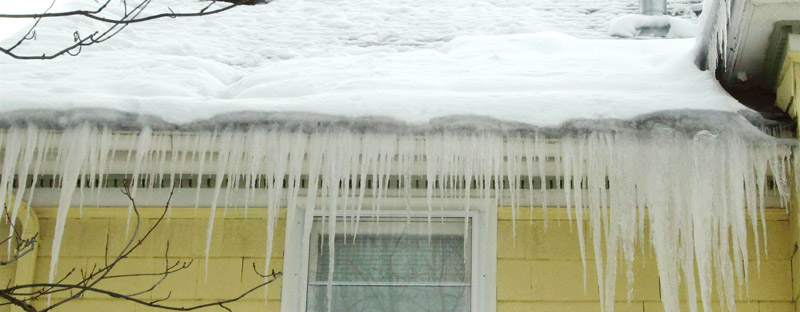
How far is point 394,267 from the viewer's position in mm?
4164

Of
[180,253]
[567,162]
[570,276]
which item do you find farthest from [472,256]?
[180,253]

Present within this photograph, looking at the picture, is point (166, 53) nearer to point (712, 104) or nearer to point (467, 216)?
point (467, 216)

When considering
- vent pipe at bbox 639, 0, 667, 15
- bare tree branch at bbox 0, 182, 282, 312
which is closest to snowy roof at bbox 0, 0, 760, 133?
vent pipe at bbox 639, 0, 667, 15

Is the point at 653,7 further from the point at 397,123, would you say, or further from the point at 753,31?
the point at 397,123

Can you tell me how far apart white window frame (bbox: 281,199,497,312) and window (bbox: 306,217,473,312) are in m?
0.03

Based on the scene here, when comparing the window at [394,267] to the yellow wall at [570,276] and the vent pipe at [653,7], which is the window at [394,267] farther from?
the vent pipe at [653,7]

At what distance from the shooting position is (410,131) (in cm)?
349

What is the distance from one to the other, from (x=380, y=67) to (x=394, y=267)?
3.63 ft

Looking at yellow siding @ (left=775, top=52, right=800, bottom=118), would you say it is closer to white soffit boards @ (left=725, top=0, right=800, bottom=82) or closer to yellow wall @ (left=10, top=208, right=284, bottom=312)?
white soffit boards @ (left=725, top=0, right=800, bottom=82)

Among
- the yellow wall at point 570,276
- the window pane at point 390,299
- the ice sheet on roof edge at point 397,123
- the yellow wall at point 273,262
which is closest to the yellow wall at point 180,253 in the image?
the yellow wall at point 273,262

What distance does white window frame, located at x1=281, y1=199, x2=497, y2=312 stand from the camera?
4.07 metres

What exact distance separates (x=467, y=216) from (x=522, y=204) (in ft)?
1.10

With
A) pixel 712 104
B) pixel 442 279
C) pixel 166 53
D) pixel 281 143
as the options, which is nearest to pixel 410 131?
pixel 281 143

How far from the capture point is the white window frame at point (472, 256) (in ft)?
13.4
